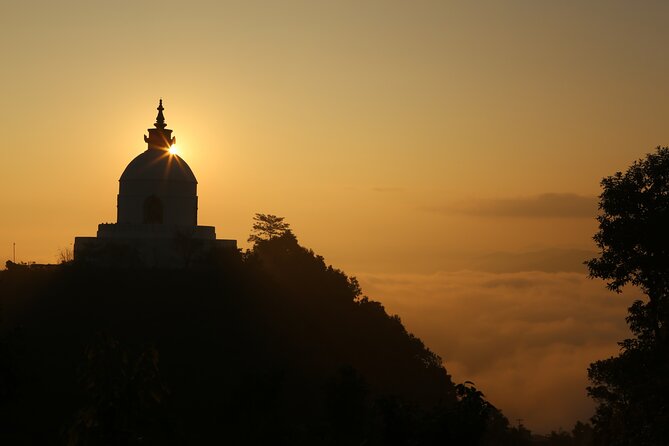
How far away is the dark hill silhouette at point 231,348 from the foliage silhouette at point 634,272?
25.5ft

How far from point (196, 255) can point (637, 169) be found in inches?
1672

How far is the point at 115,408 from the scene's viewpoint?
2641 cm

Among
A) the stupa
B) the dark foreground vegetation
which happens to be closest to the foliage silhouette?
the dark foreground vegetation

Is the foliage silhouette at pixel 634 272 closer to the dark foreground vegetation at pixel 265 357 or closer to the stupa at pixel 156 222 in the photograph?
the dark foreground vegetation at pixel 265 357

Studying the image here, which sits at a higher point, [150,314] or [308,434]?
[150,314]

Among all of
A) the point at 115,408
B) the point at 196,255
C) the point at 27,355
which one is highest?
the point at 196,255

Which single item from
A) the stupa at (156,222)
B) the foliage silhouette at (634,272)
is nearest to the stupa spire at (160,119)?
the stupa at (156,222)

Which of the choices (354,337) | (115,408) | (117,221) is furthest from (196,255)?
(115,408)

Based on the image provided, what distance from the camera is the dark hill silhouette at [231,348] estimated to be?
5434cm

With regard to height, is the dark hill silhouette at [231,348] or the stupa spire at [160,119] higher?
Result: the stupa spire at [160,119]

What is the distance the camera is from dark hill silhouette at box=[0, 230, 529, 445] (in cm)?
5434

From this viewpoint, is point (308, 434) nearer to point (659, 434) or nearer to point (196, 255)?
point (659, 434)

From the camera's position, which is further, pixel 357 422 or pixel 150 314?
pixel 150 314

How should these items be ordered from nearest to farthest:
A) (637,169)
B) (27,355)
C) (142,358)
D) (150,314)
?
1. (142,358)
2. (637,169)
3. (27,355)
4. (150,314)
